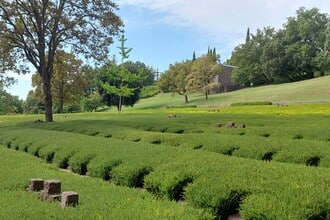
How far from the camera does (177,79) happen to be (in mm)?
78312

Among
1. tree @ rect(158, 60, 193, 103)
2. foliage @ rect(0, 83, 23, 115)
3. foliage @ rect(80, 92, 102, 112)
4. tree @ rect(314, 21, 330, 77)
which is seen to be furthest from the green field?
foliage @ rect(0, 83, 23, 115)

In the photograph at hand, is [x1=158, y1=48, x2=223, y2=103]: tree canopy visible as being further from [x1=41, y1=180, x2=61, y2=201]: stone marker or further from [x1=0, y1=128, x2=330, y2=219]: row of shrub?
[x1=41, y1=180, x2=61, y2=201]: stone marker

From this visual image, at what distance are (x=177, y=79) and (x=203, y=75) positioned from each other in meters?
6.40

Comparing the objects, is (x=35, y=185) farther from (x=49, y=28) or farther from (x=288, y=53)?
(x=288, y=53)

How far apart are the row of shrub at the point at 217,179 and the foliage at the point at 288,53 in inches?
2629

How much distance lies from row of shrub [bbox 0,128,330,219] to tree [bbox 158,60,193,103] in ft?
214

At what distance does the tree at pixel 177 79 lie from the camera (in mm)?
77000

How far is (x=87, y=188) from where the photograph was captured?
668 centimetres

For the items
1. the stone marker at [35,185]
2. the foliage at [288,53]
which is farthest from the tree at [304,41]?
the stone marker at [35,185]

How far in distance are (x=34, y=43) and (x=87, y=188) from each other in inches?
891

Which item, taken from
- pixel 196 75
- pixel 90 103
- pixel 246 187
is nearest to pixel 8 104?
pixel 90 103

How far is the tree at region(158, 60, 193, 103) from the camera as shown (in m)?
77.0

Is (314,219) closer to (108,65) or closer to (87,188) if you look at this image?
(87,188)

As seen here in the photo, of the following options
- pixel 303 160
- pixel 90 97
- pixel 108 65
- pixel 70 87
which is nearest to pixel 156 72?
pixel 90 97
